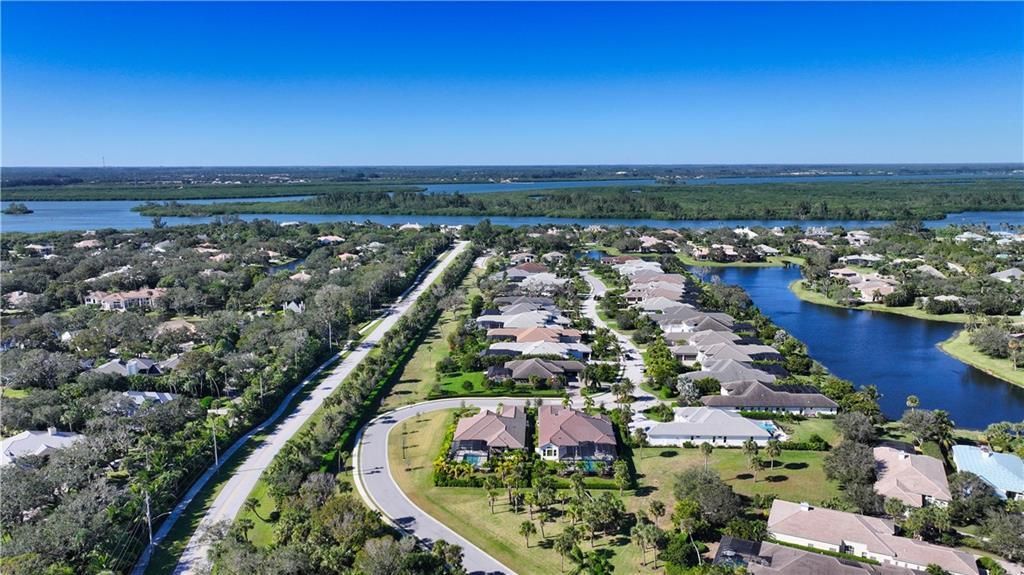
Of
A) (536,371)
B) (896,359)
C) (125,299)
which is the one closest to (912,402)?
(896,359)

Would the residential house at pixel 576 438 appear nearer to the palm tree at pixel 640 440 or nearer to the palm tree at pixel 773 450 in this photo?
the palm tree at pixel 640 440

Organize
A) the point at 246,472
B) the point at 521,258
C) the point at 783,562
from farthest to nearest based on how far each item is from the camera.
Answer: the point at 521,258
the point at 246,472
the point at 783,562

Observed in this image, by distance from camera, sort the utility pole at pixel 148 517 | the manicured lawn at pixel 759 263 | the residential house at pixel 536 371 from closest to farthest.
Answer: the utility pole at pixel 148 517 → the residential house at pixel 536 371 → the manicured lawn at pixel 759 263

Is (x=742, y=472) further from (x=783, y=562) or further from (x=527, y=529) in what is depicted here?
(x=527, y=529)

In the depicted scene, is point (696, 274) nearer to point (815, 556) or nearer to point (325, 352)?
point (325, 352)

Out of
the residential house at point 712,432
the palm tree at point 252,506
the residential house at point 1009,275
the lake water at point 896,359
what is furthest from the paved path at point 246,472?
the residential house at point 1009,275

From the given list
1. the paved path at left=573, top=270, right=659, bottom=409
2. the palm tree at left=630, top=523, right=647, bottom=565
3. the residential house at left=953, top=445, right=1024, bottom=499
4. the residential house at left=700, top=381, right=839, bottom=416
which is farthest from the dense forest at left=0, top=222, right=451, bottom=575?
the residential house at left=953, top=445, right=1024, bottom=499
